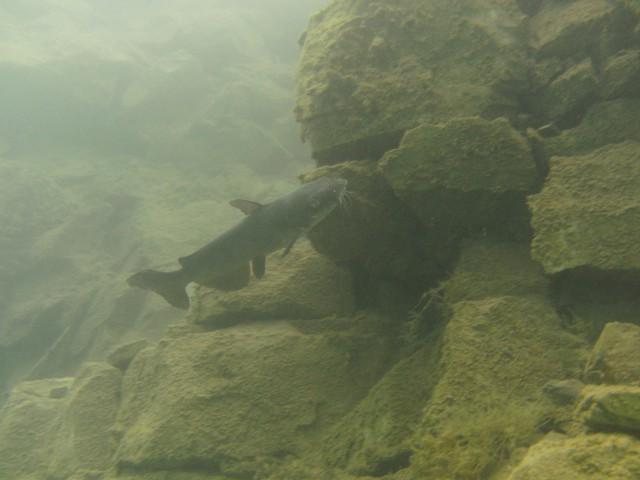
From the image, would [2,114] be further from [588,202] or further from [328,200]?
[588,202]

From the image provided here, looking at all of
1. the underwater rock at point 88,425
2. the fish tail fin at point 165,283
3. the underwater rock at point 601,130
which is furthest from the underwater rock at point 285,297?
the underwater rock at point 601,130

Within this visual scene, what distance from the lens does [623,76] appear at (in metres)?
4.11

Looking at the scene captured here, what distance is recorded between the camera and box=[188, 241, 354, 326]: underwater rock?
4.92 metres

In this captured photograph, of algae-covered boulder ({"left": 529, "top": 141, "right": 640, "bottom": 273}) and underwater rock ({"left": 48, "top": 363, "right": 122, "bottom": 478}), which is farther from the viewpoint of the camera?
underwater rock ({"left": 48, "top": 363, "right": 122, "bottom": 478})

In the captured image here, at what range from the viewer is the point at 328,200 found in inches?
162

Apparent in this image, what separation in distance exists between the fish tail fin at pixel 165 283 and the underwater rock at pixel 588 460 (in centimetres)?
359

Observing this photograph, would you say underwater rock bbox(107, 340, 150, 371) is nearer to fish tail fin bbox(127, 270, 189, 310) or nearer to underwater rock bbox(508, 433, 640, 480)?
fish tail fin bbox(127, 270, 189, 310)

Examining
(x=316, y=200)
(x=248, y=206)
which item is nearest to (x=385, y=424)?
(x=316, y=200)

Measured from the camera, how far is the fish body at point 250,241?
13.7ft

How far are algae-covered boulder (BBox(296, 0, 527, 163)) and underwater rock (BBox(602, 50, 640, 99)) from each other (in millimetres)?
713

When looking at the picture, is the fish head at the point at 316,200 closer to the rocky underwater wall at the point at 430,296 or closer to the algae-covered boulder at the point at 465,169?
the rocky underwater wall at the point at 430,296

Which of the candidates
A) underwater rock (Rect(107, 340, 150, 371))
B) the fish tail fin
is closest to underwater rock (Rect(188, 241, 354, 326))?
the fish tail fin

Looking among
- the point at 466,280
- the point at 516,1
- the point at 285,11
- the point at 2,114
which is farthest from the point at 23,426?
the point at 285,11

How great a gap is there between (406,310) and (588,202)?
1.93 meters
